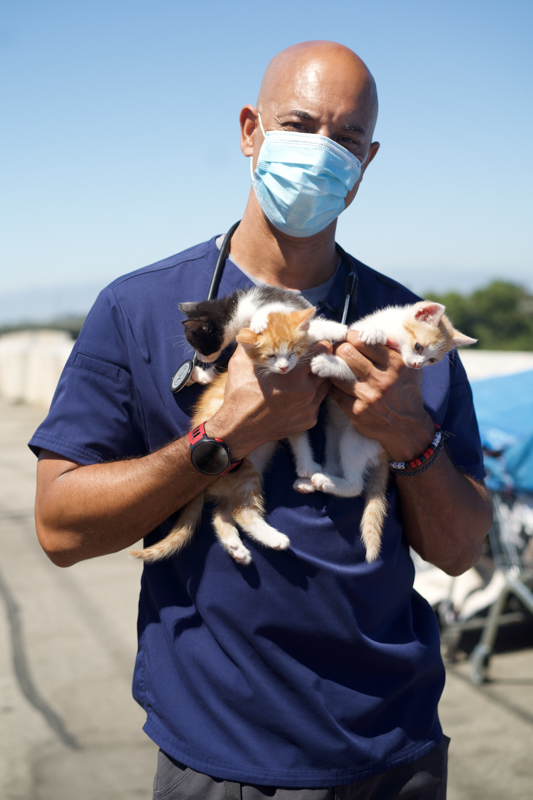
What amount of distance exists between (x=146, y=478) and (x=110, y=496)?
11 centimetres

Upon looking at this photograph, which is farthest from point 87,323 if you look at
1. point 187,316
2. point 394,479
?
point 394,479

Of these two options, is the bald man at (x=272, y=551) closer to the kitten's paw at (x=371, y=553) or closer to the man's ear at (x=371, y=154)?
the kitten's paw at (x=371, y=553)

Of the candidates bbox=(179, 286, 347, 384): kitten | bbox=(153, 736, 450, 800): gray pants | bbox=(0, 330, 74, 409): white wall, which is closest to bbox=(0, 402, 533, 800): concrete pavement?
bbox=(153, 736, 450, 800): gray pants

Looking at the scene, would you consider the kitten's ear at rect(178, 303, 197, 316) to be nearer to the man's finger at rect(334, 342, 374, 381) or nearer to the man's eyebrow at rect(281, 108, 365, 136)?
the man's finger at rect(334, 342, 374, 381)

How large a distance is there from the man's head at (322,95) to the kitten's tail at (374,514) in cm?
106

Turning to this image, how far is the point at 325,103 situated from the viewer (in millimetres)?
1844

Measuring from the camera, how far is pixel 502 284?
23.1m

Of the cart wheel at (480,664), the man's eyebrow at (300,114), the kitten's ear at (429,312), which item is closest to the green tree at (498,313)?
the cart wheel at (480,664)

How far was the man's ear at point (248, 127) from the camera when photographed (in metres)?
2.08

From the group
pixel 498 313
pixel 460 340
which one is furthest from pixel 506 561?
pixel 498 313

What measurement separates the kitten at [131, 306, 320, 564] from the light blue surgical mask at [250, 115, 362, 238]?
0.31 meters

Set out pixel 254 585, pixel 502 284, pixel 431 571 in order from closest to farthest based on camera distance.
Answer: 1. pixel 254 585
2. pixel 431 571
3. pixel 502 284

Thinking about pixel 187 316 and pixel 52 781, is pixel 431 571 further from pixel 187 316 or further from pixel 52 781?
pixel 187 316

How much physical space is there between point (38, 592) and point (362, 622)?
461cm
